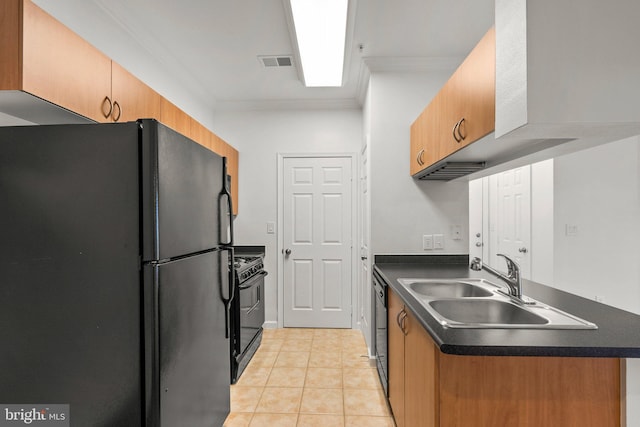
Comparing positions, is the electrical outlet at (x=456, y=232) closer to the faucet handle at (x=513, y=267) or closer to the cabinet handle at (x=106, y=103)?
the faucet handle at (x=513, y=267)

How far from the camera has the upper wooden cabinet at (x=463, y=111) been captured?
1393 millimetres

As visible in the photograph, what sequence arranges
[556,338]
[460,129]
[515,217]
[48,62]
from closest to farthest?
[556,338]
[48,62]
[460,129]
[515,217]

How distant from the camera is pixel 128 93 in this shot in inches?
73.7

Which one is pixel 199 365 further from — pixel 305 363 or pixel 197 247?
pixel 305 363

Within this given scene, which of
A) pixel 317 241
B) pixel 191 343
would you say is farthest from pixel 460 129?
pixel 317 241

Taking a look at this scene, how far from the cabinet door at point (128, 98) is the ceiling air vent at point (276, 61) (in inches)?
42.6

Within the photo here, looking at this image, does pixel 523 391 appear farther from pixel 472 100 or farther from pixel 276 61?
pixel 276 61

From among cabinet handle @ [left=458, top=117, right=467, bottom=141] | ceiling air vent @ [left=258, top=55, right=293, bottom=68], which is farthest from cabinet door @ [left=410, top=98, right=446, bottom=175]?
ceiling air vent @ [left=258, top=55, right=293, bottom=68]

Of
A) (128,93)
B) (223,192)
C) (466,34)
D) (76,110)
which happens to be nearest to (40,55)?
(76,110)

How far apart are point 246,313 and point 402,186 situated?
1.74m

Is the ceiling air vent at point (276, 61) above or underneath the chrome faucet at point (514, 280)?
above

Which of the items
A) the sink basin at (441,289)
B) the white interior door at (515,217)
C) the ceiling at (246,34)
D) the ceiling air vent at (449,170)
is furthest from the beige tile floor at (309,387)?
the ceiling at (246,34)

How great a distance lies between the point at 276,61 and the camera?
114 inches

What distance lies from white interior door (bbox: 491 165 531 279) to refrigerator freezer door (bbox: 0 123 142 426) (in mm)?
3828
